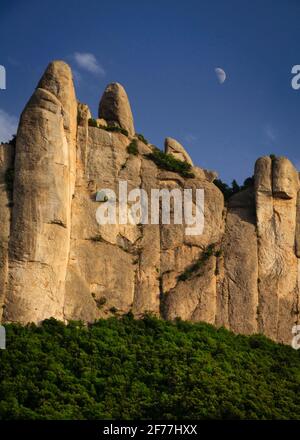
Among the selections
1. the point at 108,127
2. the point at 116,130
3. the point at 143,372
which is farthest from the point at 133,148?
the point at 143,372

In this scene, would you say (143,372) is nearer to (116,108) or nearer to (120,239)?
(120,239)

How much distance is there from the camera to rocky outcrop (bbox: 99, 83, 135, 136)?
71.4 m

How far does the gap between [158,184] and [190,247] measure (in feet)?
11.8

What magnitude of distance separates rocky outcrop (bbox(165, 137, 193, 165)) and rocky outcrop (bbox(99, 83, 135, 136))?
98.2 inches

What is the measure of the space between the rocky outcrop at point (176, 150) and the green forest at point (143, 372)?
11.5 meters

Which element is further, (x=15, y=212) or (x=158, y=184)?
(x=158, y=184)

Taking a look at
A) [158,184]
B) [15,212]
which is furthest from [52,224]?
[158,184]

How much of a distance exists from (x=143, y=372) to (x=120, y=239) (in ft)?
31.3

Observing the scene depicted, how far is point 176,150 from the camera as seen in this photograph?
73.2 metres

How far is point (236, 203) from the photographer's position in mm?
70375

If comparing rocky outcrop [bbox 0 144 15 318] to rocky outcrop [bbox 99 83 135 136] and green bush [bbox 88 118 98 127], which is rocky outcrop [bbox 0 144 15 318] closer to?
green bush [bbox 88 118 98 127]

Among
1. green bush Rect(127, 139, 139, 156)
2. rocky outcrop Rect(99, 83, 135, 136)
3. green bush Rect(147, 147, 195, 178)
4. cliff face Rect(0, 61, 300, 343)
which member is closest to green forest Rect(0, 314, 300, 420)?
cliff face Rect(0, 61, 300, 343)

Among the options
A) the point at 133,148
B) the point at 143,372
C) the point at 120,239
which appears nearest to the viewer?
the point at 143,372
